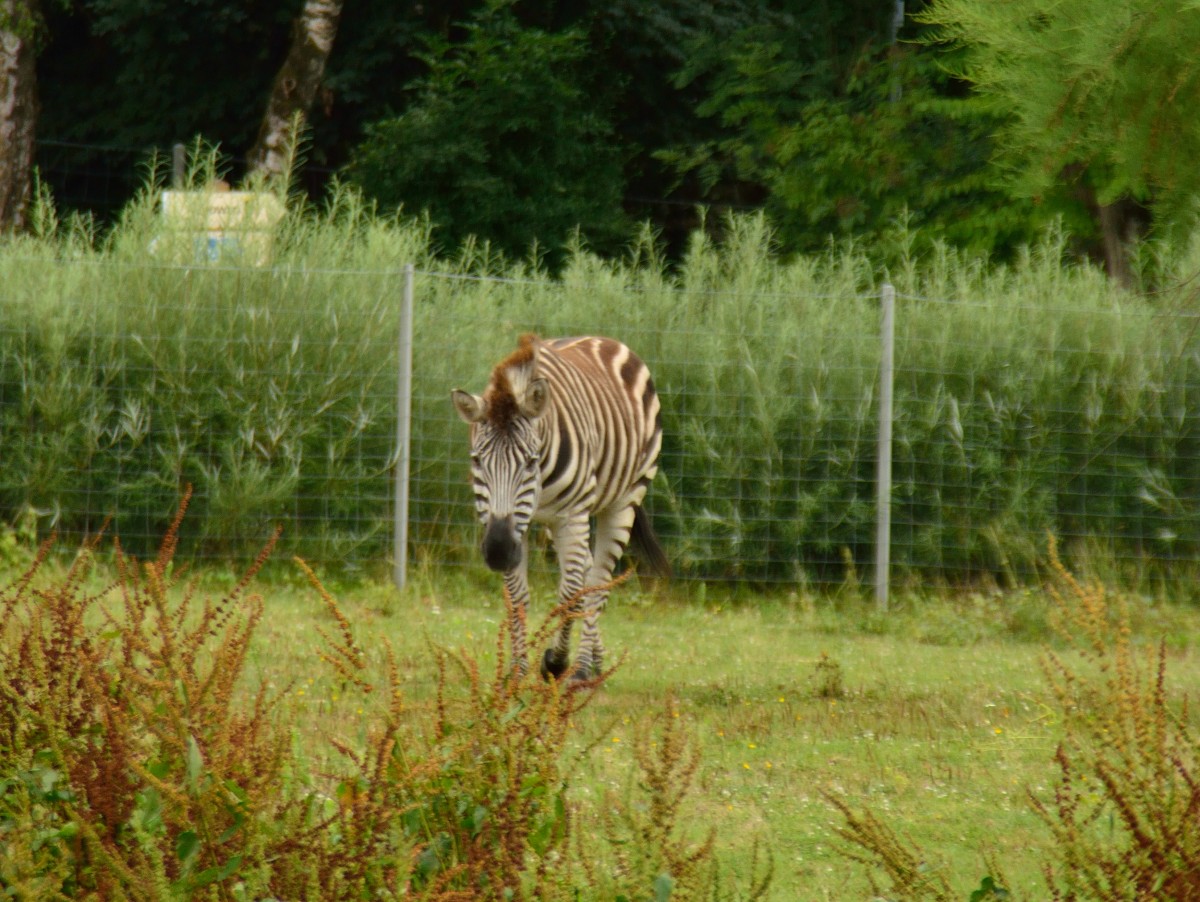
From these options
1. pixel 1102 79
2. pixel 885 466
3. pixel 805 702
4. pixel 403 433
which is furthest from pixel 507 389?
pixel 885 466

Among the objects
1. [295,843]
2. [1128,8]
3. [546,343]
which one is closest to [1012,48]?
[1128,8]

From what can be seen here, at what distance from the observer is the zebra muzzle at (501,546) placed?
7.27m

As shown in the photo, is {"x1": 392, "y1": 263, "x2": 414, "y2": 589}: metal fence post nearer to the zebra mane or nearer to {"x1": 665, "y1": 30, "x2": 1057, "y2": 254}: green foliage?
the zebra mane

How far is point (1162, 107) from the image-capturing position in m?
5.95

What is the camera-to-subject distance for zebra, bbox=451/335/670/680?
7.45m

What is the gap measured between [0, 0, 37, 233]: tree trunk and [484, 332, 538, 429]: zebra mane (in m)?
10.7


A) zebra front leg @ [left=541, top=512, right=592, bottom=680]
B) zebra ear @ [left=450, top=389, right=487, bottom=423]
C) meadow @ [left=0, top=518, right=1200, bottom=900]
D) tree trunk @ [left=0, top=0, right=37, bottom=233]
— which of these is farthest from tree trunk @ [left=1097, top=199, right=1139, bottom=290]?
tree trunk @ [left=0, top=0, right=37, bottom=233]

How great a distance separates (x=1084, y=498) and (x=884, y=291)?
6.90 feet

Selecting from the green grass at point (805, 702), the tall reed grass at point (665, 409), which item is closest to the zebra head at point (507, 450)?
the green grass at point (805, 702)

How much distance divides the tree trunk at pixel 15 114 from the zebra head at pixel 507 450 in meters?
10.7

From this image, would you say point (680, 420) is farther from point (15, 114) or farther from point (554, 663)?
point (15, 114)

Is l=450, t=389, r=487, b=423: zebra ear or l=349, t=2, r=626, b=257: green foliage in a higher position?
l=349, t=2, r=626, b=257: green foliage

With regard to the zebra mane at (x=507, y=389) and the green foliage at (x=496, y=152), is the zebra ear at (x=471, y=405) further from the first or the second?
the green foliage at (x=496, y=152)

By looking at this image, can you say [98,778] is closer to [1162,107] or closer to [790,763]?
[790,763]
